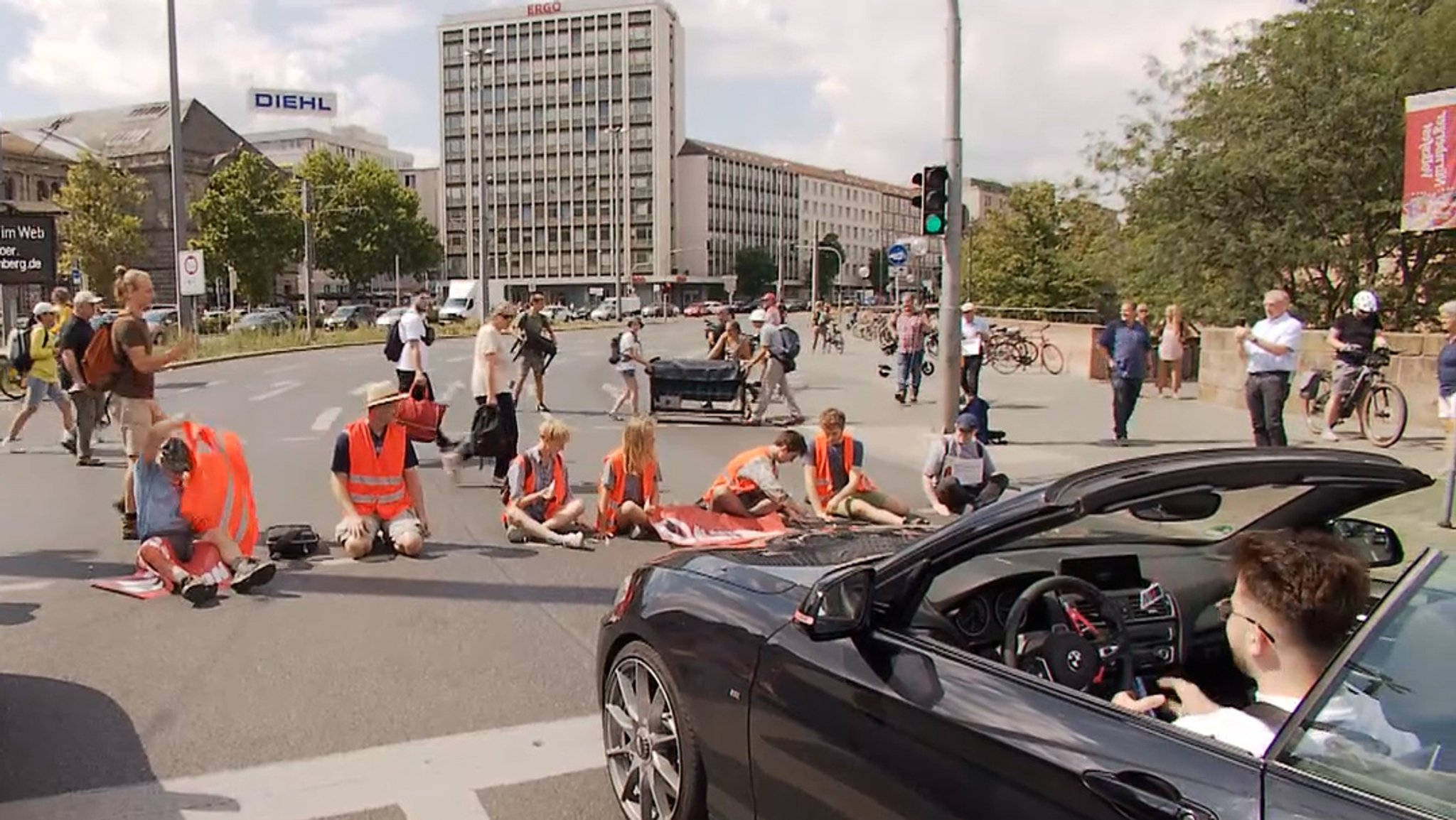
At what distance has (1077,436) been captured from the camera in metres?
14.5

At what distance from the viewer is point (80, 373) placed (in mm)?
11242

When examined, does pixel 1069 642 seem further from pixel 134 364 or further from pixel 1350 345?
pixel 1350 345

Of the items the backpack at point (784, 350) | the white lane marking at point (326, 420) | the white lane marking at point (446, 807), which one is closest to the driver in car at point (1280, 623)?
the white lane marking at point (446, 807)

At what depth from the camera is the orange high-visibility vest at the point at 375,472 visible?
7.88m

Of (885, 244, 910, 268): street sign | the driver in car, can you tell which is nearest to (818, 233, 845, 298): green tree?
(885, 244, 910, 268): street sign

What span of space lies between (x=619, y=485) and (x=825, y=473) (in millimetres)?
1751

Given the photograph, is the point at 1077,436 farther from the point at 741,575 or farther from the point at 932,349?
the point at 932,349

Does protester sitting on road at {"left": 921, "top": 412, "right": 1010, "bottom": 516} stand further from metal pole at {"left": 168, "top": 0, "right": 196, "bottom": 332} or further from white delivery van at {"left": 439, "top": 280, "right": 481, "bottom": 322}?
white delivery van at {"left": 439, "top": 280, "right": 481, "bottom": 322}

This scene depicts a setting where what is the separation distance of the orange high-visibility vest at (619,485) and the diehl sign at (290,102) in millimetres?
63506

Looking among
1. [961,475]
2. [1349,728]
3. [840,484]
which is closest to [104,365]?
[840,484]

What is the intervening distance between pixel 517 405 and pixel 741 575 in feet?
51.0

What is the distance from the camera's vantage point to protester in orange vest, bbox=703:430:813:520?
8633 mm

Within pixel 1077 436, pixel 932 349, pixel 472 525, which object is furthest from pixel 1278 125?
pixel 472 525

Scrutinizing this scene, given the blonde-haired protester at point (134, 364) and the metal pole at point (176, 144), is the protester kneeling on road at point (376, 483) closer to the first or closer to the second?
the blonde-haired protester at point (134, 364)
